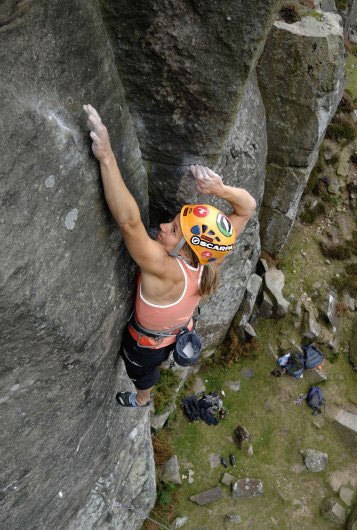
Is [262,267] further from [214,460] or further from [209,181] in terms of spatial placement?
[209,181]

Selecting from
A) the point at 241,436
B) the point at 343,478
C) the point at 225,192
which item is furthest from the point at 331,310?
the point at 225,192

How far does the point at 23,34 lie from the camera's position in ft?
11.2

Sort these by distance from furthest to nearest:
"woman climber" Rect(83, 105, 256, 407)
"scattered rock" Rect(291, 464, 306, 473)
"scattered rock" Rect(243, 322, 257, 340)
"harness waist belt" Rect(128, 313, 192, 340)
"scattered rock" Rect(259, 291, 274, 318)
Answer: "scattered rock" Rect(259, 291, 274, 318)
"scattered rock" Rect(243, 322, 257, 340)
"scattered rock" Rect(291, 464, 306, 473)
"harness waist belt" Rect(128, 313, 192, 340)
"woman climber" Rect(83, 105, 256, 407)

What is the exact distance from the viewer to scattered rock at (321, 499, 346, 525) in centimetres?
1053

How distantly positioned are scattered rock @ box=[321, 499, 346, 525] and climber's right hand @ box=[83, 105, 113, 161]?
10.2 m

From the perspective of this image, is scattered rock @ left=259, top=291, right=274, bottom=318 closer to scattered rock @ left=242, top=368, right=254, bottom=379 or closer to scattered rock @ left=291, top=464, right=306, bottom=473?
scattered rock @ left=242, top=368, right=254, bottom=379

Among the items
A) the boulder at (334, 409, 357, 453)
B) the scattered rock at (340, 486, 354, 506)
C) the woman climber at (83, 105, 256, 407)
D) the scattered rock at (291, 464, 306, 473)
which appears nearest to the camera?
the woman climber at (83, 105, 256, 407)

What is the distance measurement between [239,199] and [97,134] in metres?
2.06

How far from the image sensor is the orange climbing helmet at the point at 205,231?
4.95 m

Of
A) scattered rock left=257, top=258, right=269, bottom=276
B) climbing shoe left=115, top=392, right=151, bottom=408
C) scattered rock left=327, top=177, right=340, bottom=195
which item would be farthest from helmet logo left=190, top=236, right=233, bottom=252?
scattered rock left=327, top=177, right=340, bottom=195

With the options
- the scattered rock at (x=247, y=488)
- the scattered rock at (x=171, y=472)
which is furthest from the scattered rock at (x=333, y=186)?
the scattered rock at (x=171, y=472)

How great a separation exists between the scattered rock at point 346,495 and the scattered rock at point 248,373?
3455 millimetres

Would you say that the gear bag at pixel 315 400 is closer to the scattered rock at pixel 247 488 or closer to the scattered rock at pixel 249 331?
the scattered rock at pixel 249 331

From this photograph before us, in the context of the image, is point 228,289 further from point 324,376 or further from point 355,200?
point 355,200
